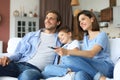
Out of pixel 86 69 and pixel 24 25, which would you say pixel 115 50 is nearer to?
pixel 86 69

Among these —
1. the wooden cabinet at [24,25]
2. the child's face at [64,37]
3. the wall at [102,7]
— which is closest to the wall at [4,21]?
the wooden cabinet at [24,25]

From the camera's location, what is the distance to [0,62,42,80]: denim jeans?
1929 mm

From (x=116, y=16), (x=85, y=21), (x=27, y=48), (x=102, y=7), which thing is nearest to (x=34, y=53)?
(x=27, y=48)

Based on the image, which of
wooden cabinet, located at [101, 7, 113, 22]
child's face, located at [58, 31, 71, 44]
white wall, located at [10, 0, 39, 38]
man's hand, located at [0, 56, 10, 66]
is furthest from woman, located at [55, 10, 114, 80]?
white wall, located at [10, 0, 39, 38]

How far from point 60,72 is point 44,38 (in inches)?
24.2

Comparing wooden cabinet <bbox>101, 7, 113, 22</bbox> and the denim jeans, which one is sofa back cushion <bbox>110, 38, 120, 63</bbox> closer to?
the denim jeans

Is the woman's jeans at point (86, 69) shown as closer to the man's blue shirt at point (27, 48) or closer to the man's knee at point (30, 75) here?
the man's knee at point (30, 75)

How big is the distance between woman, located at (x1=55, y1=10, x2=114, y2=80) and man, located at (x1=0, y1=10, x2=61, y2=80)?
1.11 feet

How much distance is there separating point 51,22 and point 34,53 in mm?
391

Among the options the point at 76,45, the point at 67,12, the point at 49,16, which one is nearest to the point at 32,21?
the point at 67,12

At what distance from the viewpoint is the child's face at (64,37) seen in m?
2.37

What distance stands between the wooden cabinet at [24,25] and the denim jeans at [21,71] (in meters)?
4.27

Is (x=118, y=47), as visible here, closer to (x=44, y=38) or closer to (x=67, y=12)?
(x=44, y=38)

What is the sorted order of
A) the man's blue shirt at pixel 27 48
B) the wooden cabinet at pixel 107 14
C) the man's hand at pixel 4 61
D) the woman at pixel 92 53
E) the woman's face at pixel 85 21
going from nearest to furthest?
the woman at pixel 92 53
the man's hand at pixel 4 61
the woman's face at pixel 85 21
the man's blue shirt at pixel 27 48
the wooden cabinet at pixel 107 14
